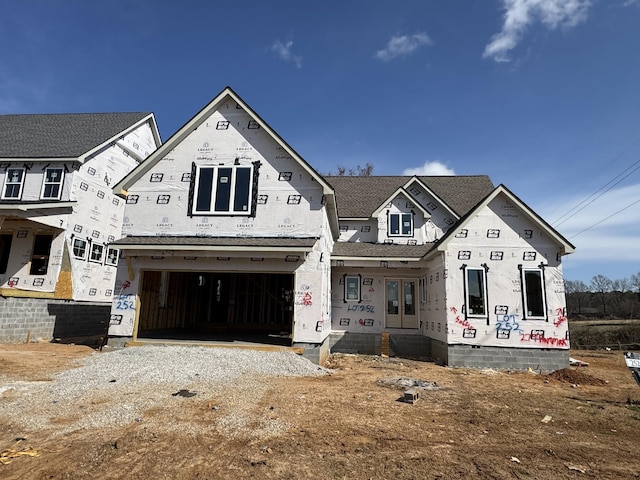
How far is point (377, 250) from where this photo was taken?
17.1 meters

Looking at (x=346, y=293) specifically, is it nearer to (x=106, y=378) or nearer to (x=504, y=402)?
(x=504, y=402)

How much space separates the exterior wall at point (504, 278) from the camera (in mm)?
13086

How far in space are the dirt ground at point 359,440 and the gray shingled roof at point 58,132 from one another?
13544mm

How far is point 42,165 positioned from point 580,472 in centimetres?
2302

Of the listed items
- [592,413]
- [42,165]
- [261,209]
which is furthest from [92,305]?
[592,413]

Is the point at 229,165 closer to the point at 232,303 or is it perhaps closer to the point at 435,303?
the point at 232,303

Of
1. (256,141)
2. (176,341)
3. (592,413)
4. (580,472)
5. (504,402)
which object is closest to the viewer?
(580,472)

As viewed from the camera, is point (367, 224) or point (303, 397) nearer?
point (303, 397)

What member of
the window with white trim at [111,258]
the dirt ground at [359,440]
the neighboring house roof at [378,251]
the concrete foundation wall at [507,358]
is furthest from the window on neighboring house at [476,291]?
the window with white trim at [111,258]

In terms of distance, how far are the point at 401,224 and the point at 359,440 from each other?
1384 centimetres

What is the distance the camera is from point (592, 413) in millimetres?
7699

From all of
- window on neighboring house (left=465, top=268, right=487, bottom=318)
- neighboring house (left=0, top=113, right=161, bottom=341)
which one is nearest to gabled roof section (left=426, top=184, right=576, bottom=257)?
window on neighboring house (left=465, top=268, right=487, bottom=318)

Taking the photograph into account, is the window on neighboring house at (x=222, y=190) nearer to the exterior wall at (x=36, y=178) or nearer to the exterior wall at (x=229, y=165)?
the exterior wall at (x=229, y=165)

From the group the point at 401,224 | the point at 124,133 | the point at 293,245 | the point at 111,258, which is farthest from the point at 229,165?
the point at 124,133
